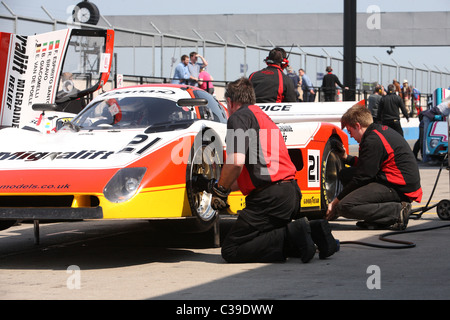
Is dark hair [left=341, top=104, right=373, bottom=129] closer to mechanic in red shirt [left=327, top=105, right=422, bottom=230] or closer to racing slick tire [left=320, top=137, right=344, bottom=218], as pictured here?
mechanic in red shirt [left=327, top=105, right=422, bottom=230]

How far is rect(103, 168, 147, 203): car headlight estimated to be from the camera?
6223 mm

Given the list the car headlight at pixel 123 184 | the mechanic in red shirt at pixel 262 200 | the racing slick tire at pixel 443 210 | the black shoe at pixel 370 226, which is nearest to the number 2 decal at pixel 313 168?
the black shoe at pixel 370 226

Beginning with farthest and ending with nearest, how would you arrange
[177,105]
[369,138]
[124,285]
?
[369,138] → [177,105] → [124,285]

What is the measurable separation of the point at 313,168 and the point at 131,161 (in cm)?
250

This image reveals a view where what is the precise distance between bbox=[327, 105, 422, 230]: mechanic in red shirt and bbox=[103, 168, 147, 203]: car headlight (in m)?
2.51

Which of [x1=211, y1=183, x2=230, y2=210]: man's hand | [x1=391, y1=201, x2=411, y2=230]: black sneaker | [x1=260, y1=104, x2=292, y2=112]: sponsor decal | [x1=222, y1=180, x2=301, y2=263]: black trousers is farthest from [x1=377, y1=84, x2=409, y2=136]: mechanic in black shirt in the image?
[x1=211, y1=183, x2=230, y2=210]: man's hand

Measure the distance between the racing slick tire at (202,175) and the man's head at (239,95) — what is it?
407 mm

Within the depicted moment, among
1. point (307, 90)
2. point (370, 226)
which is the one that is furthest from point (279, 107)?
point (307, 90)

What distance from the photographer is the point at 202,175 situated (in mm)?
6875

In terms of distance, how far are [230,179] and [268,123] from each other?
0.62 meters

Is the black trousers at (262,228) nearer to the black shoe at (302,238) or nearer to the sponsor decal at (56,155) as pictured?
the black shoe at (302,238)

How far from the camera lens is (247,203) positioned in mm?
6703
